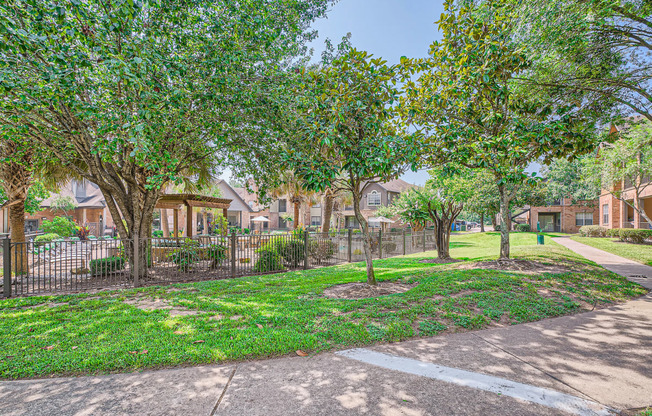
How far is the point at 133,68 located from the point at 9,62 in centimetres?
180

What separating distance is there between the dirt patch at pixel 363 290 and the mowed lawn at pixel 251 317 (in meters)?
0.33

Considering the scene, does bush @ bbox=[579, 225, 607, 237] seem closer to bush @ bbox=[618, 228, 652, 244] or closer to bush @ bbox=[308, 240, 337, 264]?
bush @ bbox=[618, 228, 652, 244]

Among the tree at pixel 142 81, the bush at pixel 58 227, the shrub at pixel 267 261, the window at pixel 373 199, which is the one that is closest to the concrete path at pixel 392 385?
the tree at pixel 142 81

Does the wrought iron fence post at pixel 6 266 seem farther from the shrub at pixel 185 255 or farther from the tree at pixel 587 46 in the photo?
the tree at pixel 587 46

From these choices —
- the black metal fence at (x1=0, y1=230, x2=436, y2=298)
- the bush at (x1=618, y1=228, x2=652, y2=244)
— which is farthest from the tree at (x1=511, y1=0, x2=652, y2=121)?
the bush at (x1=618, y1=228, x2=652, y2=244)

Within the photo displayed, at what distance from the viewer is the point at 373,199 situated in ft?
122

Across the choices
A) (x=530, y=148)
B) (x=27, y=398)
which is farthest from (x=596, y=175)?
Answer: (x=27, y=398)

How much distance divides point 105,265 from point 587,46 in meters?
13.6

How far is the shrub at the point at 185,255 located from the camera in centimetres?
944

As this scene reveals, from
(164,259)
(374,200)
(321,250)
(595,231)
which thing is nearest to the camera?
(164,259)

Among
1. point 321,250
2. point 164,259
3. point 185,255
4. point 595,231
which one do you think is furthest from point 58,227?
point 595,231

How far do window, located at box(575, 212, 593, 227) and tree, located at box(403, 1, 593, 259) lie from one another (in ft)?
121

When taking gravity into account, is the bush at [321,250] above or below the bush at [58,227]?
below

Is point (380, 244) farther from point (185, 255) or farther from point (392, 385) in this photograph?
point (392, 385)
